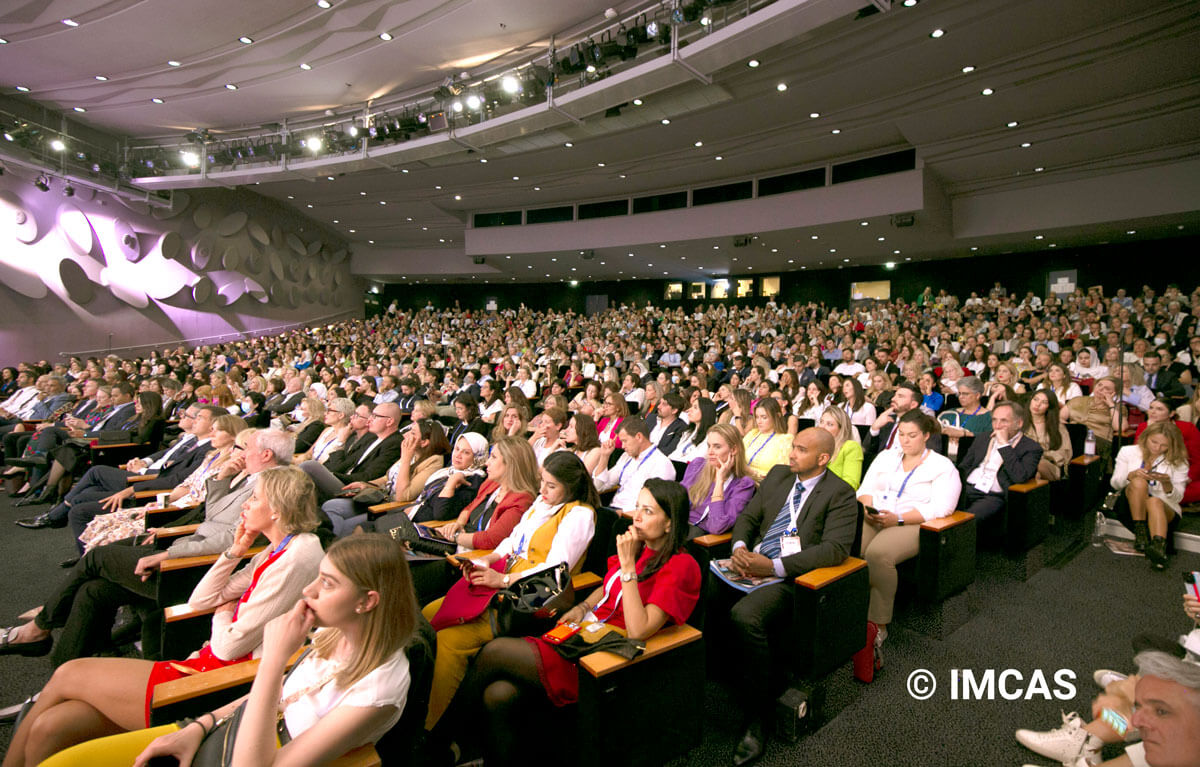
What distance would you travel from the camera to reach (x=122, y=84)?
35.0 ft

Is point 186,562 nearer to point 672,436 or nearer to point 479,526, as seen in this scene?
point 479,526

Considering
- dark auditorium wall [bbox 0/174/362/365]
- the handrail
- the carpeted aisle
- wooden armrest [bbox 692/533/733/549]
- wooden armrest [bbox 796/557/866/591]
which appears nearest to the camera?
the carpeted aisle

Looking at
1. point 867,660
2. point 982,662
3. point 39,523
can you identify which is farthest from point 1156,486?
point 39,523

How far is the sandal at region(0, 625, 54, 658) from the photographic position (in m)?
2.44

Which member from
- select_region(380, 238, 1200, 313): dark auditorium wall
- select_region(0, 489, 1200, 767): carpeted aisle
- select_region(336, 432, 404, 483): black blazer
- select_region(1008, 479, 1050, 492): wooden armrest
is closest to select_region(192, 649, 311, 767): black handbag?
select_region(0, 489, 1200, 767): carpeted aisle

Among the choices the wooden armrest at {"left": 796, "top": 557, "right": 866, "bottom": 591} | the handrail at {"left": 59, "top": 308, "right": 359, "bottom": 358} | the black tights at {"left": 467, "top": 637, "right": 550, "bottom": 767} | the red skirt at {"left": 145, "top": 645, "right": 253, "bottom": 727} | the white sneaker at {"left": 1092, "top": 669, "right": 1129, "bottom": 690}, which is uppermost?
the handrail at {"left": 59, "top": 308, "right": 359, "bottom": 358}

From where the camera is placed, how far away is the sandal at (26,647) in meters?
2.44

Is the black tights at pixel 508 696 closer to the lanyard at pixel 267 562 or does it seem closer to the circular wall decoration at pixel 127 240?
the lanyard at pixel 267 562

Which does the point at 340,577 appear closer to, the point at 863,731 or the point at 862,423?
the point at 863,731

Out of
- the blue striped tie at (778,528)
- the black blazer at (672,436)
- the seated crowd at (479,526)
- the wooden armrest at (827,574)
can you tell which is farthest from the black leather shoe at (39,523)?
the wooden armrest at (827,574)

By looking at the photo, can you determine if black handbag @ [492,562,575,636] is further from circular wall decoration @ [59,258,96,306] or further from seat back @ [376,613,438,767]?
circular wall decoration @ [59,258,96,306]

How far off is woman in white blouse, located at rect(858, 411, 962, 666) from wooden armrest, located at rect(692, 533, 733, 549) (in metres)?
0.61

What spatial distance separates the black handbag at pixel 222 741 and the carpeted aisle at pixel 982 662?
940mm

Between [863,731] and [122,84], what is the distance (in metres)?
14.7
